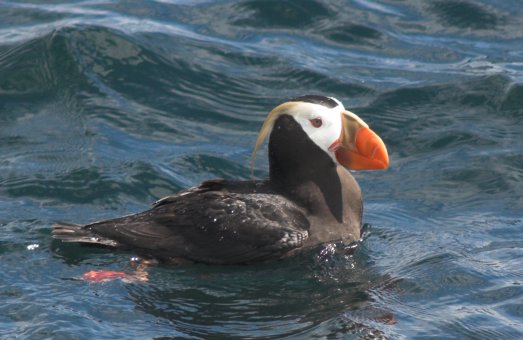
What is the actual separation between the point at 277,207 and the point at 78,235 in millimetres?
1367

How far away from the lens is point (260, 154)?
10.2 meters

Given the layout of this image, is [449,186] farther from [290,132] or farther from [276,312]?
[276,312]

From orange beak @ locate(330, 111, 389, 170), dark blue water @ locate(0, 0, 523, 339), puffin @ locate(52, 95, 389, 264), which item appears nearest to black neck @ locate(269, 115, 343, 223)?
puffin @ locate(52, 95, 389, 264)

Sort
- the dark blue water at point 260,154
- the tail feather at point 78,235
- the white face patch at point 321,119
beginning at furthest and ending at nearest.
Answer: the white face patch at point 321,119 → the tail feather at point 78,235 → the dark blue water at point 260,154

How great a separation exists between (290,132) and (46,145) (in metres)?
2.83

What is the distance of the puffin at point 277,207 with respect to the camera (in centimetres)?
762

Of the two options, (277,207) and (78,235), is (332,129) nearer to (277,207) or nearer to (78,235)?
(277,207)

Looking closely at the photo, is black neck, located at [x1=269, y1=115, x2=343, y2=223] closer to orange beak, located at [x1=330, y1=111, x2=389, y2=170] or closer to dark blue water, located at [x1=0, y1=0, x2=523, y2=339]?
orange beak, located at [x1=330, y1=111, x2=389, y2=170]

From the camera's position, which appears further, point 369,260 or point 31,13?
point 31,13

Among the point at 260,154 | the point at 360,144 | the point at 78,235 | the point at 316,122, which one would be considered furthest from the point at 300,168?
the point at 260,154

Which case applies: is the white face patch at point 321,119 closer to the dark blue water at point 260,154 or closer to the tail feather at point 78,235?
the dark blue water at point 260,154

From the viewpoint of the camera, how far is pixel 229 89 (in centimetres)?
1126

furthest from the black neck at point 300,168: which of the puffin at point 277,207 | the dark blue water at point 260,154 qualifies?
the dark blue water at point 260,154

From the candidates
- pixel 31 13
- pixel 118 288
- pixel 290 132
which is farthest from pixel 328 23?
pixel 118 288
